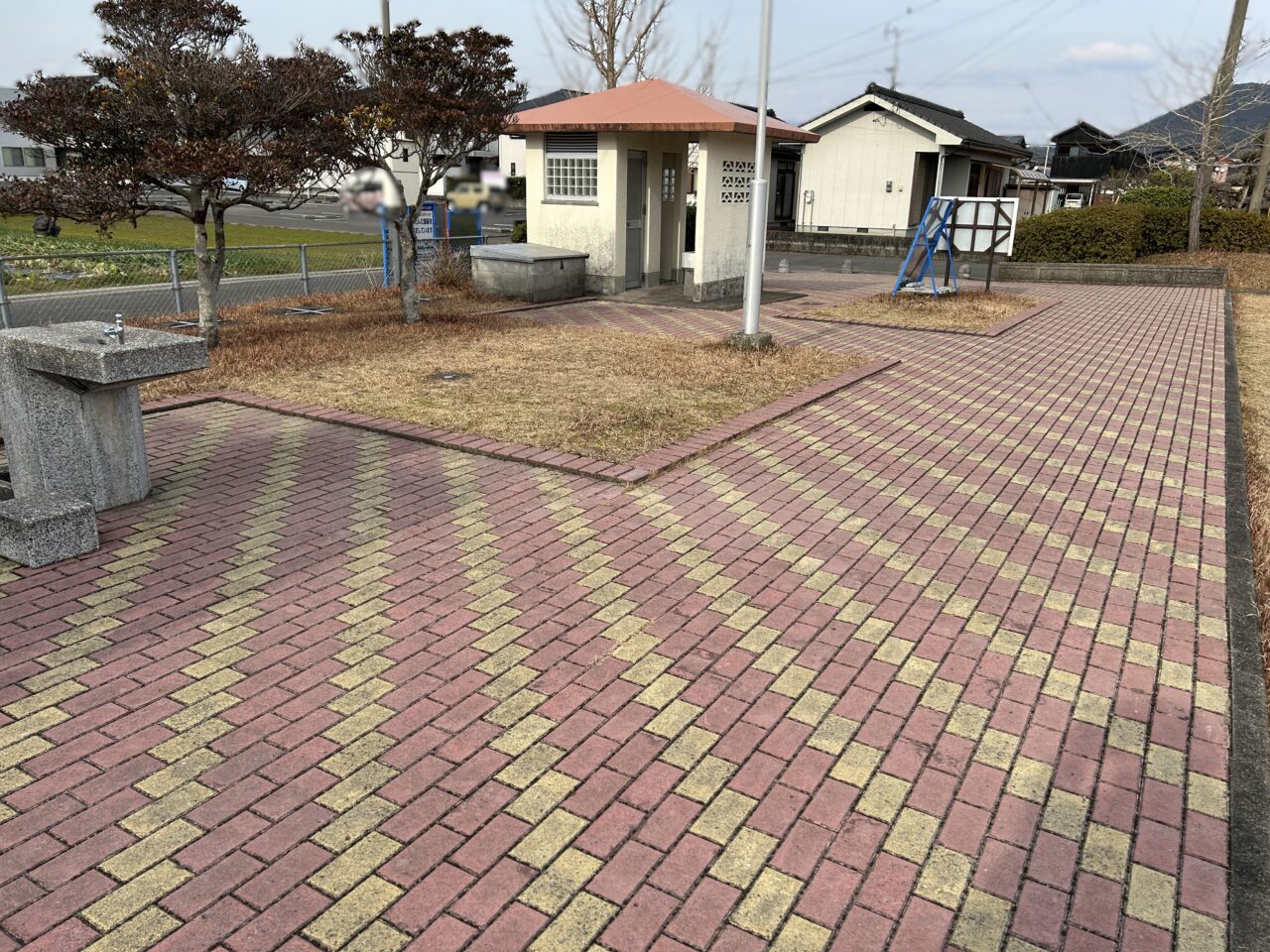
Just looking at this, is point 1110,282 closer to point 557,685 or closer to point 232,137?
point 232,137

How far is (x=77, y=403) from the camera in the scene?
219 inches

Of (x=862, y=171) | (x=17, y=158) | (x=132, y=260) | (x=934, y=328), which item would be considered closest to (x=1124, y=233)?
(x=934, y=328)

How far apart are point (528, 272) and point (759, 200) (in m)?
5.79

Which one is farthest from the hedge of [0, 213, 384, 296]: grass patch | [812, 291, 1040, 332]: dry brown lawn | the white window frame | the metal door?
[0, 213, 384, 296]: grass patch

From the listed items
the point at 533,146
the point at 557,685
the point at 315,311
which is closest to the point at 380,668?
the point at 557,685

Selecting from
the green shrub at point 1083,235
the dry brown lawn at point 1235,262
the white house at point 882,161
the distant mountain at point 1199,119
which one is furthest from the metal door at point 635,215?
the white house at point 882,161

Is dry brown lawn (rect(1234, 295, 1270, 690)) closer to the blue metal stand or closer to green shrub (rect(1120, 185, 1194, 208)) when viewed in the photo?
the blue metal stand

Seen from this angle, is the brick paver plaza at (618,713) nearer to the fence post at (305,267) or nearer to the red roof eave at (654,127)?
the fence post at (305,267)

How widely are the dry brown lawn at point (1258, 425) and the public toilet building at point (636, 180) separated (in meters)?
7.97

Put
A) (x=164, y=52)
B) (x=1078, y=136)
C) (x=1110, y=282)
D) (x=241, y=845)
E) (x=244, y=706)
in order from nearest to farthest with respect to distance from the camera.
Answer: (x=241, y=845), (x=244, y=706), (x=164, y=52), (x=1110, y=282), (x=1078, y=136)

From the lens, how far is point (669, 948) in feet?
8.61

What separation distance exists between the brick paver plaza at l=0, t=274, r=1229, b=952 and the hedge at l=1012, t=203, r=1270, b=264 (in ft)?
60.2

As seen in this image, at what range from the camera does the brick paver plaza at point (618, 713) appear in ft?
9.14

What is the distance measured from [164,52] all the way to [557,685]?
31.6 ft
